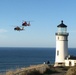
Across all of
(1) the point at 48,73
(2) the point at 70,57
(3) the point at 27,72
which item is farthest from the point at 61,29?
(3) the point at 27,72

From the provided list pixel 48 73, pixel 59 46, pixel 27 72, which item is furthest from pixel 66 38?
pixel 27 72

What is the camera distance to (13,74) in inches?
896

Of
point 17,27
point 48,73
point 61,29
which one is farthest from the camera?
point 61,29

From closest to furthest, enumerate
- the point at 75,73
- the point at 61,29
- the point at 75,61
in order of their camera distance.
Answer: the point at 75,73 → the point at 75,61 → the point at 61,29

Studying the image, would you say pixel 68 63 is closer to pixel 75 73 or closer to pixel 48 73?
pixel 48 73

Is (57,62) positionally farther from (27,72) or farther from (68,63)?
(27,72)

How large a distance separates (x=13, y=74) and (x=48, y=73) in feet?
21.8

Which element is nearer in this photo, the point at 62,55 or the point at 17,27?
the point at 17,27

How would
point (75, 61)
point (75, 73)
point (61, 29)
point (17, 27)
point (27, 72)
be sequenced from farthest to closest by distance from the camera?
1. point (61, 29)
2. point (75, 61)
3. point (17, 27)
4. point (27, 72)
5. point (75, 73)

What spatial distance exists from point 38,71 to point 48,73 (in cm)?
196

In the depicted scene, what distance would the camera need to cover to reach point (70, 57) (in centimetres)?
4028

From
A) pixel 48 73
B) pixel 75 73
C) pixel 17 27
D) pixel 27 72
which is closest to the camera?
pixel 75 73

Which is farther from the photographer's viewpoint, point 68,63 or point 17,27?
point 68,63

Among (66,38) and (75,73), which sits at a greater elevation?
(66,38)
